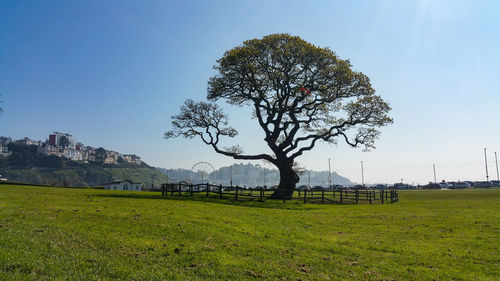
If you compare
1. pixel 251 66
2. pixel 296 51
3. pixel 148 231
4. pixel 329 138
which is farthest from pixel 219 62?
pixel 148 231

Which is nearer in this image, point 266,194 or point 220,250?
point 220,250

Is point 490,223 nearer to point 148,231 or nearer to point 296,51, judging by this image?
point 148,231

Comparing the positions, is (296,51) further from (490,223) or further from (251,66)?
(490,223)

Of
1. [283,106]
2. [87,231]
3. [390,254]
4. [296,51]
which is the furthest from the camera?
[283,106]

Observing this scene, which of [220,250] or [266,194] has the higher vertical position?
[266,194]

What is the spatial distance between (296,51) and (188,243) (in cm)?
3066

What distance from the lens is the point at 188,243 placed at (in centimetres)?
1040

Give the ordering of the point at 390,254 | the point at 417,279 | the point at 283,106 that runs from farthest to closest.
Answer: the point at 283,106, the point at 390,254, the point at 417,279

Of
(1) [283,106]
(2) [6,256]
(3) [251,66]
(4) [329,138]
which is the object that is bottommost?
(2) [6,256]

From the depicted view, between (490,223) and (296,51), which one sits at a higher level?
(296,51)

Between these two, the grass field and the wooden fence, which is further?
the wooden fence

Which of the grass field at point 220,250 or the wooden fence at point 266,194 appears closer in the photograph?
the grass field at point 220,250

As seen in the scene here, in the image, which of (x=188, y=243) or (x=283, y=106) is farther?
(x=283, y=106)

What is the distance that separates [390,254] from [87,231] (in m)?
10.3
